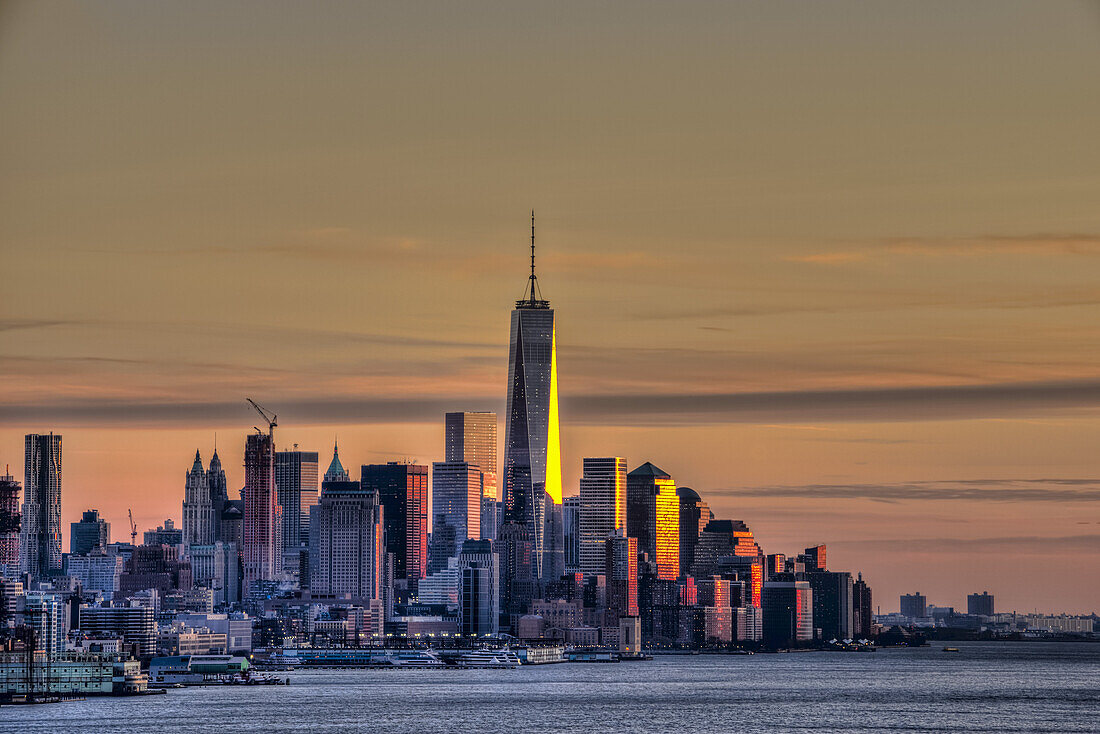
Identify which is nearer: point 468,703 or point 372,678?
point 468,703

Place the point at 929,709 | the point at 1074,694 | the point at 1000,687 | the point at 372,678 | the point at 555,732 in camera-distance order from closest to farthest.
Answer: the point at 555,732
the point at 929,709
the point at 1074,694
the point at 1000,687
the point at 372,678

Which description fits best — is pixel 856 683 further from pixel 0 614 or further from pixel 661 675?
pixel 0 614

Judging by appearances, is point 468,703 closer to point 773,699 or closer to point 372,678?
point 773,699

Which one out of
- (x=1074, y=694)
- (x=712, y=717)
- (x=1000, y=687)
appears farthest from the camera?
(x=1000, y=687)

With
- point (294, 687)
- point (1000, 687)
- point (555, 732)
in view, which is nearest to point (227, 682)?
point (294, 687)

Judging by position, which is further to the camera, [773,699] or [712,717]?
[773,699]

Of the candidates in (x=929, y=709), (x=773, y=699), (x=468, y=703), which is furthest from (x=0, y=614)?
(x=929, y=709)
